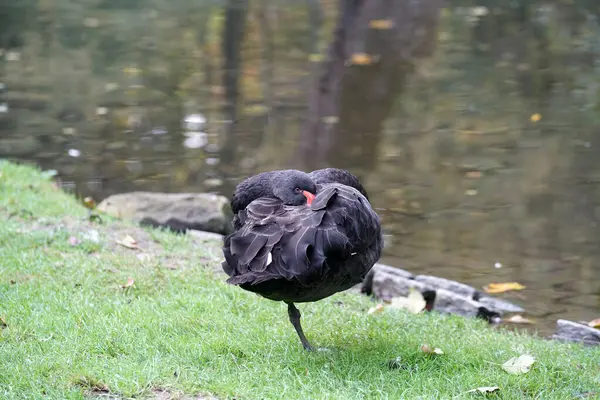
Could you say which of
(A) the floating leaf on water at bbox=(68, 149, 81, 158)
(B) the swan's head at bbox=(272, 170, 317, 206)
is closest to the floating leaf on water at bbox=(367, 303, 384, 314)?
(B) the swan's head at bbox=(272, 170, 317, 206)

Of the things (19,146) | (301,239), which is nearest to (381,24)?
(19,146)

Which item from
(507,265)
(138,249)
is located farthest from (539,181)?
(138,249)

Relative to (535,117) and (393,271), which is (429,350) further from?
(535,117)

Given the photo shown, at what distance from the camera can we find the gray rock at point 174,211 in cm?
664

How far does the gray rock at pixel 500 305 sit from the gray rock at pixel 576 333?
56 centimetres

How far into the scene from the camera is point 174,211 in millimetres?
6715

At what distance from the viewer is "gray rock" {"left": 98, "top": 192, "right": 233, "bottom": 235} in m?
6.64

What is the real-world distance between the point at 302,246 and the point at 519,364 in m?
1.23

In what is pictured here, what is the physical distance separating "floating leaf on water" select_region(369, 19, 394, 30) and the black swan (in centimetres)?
1076

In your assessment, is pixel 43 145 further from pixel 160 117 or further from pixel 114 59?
pixel 114 59

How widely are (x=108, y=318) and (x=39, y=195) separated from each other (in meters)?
2.94

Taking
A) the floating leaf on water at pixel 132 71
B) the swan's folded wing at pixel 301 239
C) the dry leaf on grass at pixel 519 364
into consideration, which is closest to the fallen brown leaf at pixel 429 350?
the dry leaf on grass at pixel 519 364

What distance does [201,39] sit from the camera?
14531 mm

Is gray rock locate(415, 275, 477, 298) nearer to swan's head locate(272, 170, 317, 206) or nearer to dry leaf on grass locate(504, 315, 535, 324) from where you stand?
dry leaf on grass locate(504, 315, 535, 324)
